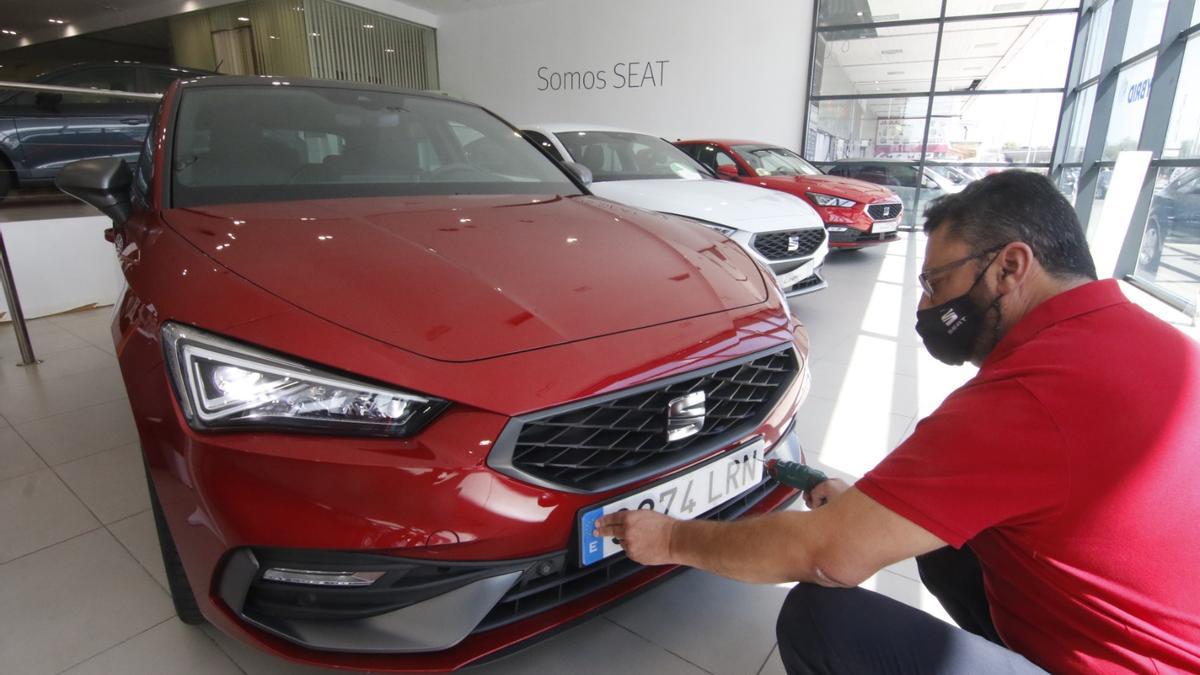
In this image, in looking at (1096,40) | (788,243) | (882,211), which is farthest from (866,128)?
(788,243)

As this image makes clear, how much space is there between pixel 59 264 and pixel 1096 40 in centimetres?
994

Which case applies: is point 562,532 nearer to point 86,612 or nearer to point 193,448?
point 193,448

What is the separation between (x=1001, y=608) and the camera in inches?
32.6

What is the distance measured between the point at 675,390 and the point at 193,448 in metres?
0.68

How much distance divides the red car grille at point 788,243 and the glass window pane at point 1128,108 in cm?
384

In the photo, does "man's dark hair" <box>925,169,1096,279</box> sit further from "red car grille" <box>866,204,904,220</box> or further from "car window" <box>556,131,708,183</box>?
"red car grille" <box>866,204,904,220</box>

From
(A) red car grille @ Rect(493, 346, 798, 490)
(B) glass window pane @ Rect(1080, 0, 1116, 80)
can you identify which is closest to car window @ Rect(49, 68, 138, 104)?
(A) red car grille @ Rect(493, 346, 798, 490)

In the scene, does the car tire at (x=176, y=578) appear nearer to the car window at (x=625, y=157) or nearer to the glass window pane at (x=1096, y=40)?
the car window at (x=625, y=157)

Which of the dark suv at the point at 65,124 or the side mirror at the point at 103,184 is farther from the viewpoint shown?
the dark suv at the point at 65,124

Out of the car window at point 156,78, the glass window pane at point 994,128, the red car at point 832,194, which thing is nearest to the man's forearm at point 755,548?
the red car at point 832,194

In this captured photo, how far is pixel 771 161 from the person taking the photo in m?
5.68

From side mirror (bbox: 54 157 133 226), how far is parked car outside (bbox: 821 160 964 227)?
798 centimetres

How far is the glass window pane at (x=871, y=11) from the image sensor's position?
24.8ft

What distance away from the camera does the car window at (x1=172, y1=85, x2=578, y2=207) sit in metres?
1.39
